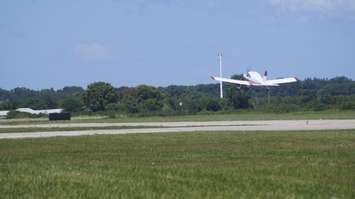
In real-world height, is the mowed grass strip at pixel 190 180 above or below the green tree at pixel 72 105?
below

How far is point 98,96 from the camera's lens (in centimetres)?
15938

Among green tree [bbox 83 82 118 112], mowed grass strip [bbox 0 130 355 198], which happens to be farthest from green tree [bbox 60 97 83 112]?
mowed grass strip [bbox 0 130 355 198]

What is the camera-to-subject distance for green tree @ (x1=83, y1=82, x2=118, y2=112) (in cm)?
15888

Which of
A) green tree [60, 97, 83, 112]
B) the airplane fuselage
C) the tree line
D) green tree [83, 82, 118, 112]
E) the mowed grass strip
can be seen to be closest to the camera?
the mowed grass strip

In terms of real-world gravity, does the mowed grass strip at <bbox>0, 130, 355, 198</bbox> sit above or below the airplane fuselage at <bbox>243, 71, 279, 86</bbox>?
below

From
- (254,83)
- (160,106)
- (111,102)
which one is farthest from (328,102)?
(111,102)

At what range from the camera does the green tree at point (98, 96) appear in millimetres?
158875

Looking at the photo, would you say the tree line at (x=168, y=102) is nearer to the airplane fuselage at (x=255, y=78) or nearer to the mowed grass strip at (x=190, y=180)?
the airplane fuselage at (x=255, y=78)

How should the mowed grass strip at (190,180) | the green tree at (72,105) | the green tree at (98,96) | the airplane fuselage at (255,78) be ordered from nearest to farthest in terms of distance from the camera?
the mowed grass strip at (190,180)
the airplane fuselage at (255,78)
the green tree at (98,96)
the green tree at (72,105)

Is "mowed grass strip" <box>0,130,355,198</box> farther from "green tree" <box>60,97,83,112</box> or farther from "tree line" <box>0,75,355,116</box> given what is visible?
"green tree" <box>60,97,83,112</box>

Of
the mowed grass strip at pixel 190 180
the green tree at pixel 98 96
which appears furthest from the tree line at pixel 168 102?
the mowed grass strip at pixel 190 180

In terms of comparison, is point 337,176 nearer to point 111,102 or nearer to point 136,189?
point 136,189

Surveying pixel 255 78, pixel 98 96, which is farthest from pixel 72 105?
pixel 255 78

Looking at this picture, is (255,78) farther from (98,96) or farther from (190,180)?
(190,180)
